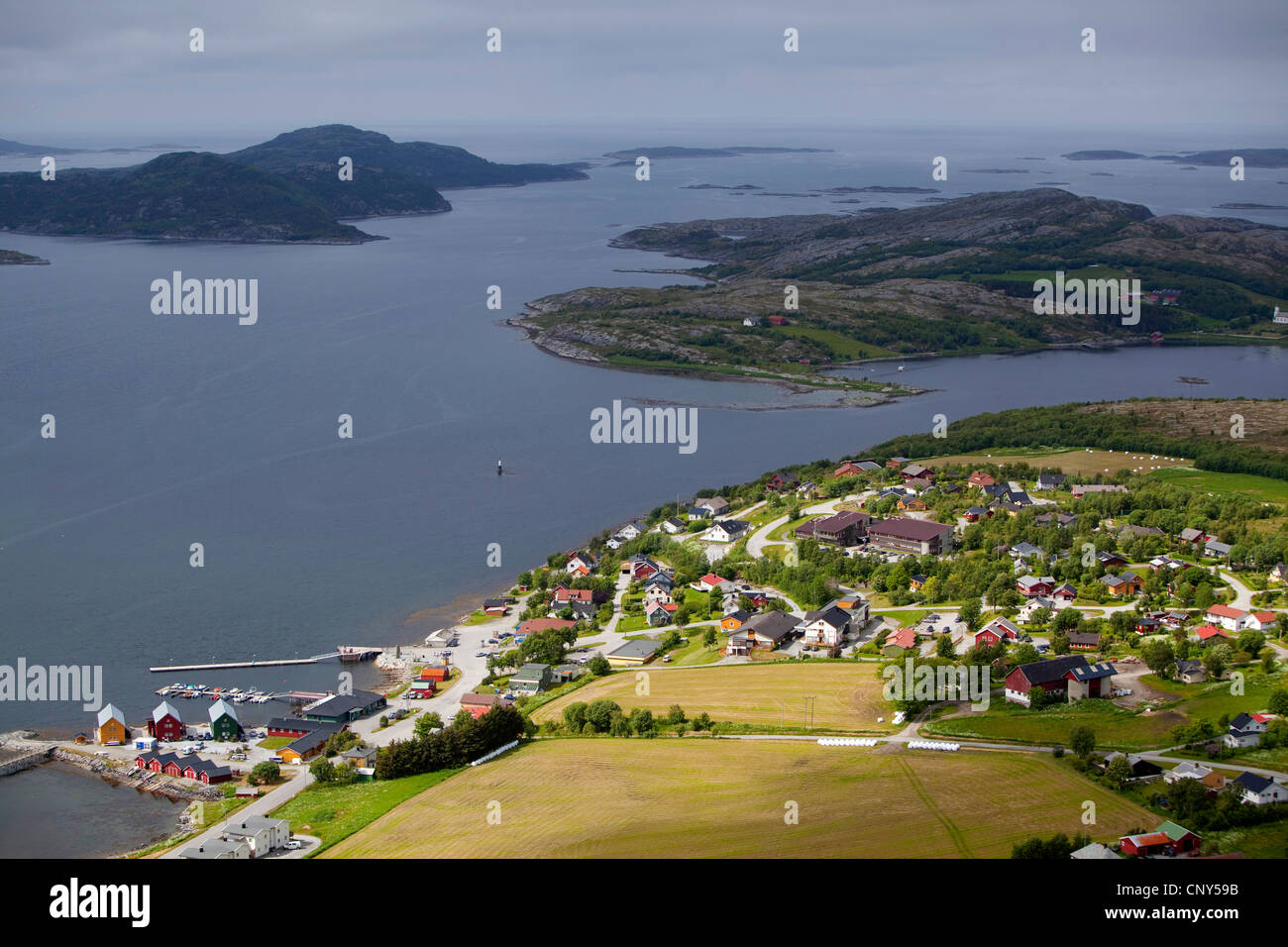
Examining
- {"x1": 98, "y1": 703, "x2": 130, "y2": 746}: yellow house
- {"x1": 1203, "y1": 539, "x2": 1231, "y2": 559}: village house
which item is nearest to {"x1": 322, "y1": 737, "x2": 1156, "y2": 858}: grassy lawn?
{"x1": 98, "y1": 703, "x2": 130, "y2": 746}: yellow house

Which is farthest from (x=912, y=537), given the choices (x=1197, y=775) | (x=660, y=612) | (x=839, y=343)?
(x=839, y=343)

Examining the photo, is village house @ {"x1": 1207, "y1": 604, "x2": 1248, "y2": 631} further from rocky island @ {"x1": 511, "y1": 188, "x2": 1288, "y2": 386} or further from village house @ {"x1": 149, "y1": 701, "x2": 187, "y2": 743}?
rocky island @ {"x1": 511, "y1": 188, "x2": 1288, "y2": 386}

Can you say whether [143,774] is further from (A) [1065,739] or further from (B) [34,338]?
(B) [34,338]

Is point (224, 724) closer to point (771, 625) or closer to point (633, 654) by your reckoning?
point (633, 654)

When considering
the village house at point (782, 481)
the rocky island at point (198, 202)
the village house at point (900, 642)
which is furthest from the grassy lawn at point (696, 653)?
the rocky island at point (198, 202)

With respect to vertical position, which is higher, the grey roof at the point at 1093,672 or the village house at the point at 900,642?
the grey roof at the point at 1093,672

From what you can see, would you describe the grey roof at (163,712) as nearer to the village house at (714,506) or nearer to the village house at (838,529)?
the village house at (838,529)
